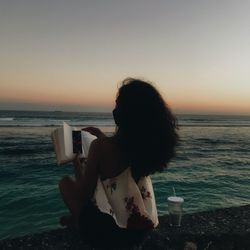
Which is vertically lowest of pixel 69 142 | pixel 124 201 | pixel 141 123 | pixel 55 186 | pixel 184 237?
pixel 55 186

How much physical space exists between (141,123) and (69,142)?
2.67 feet

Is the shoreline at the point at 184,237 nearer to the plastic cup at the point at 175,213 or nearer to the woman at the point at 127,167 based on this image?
the plastic cup at the point at 175,213

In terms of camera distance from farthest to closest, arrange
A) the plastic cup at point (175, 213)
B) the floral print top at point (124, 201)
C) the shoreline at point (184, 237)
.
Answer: the plastic cup at point (175, 213) < the shoreline at point (184, 237) < the floral print top at point (124, 201)

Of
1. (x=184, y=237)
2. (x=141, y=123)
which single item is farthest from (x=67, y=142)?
(x=184, y=237)

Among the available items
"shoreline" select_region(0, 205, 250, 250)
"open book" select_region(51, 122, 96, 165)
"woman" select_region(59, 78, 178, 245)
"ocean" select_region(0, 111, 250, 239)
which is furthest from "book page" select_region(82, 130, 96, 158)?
"ocean" select_region(0, 111, 250, 239)

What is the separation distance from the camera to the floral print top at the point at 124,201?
288 cm

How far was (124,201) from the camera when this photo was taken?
2918 mm

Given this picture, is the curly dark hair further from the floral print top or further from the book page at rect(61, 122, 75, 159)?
the book page at rect(61, 122, 75, 159)

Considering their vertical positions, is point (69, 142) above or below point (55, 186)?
above

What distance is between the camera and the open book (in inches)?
125

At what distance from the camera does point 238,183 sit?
438 inches

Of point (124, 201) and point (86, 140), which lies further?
point (86, 140)

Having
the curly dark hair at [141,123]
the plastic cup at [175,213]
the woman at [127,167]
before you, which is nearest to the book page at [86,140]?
the woman at [127,167]

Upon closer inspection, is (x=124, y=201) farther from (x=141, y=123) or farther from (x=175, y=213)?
(x=175, y=213)
